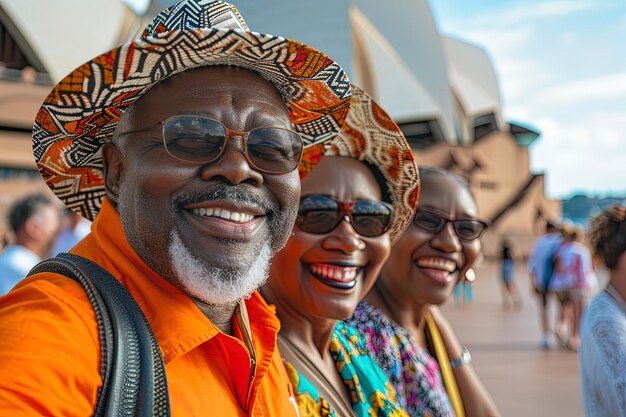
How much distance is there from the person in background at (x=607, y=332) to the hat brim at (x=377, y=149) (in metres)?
0.84

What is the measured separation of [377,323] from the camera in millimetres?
2102

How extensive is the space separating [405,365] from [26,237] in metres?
2.80

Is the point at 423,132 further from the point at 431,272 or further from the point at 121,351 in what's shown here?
the point at 121,351

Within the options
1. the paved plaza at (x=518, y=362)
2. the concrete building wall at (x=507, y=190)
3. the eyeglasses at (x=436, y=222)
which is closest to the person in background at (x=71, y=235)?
the eyeglasses at (x=436, y=222)

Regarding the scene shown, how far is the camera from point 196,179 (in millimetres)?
1235

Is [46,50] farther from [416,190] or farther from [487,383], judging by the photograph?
[416,190]

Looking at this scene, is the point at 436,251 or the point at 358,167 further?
the point at 436,251

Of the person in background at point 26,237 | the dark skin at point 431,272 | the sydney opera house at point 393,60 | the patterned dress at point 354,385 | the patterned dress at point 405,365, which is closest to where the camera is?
the patterned dress at point 354,385

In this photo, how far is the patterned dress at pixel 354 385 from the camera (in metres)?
1.54

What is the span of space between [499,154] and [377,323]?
97.4 ft

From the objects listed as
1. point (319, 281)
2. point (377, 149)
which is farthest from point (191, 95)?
point (377, 149)

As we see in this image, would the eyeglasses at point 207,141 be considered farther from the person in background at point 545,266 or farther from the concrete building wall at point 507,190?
the concrete building wall at point 507,190


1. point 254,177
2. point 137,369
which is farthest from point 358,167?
point 137,369

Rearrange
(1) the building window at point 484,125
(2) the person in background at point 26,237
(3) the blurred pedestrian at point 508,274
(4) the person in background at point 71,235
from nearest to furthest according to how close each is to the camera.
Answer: (2) the person in background at point 26,237, (4) the person in background at point 71,235, (3) the blurred pedestrian at point 508,274, (1) the building window at point 484,125
